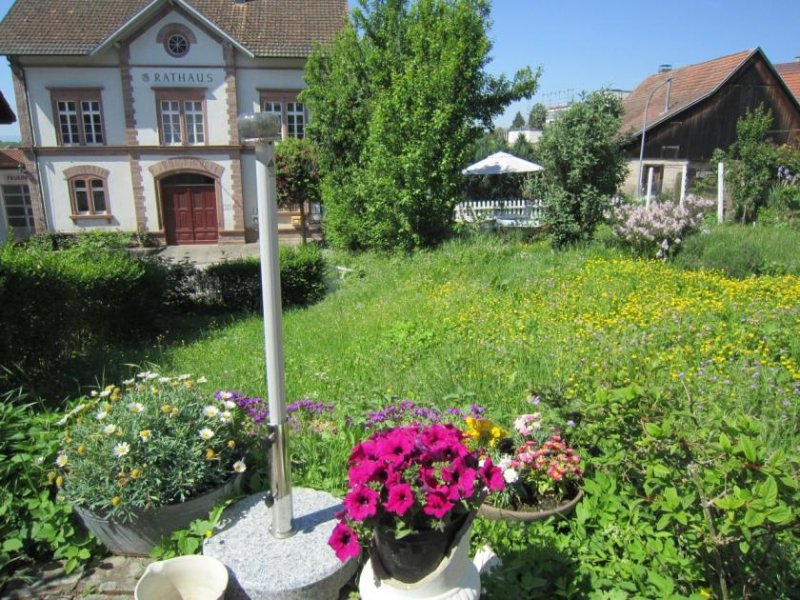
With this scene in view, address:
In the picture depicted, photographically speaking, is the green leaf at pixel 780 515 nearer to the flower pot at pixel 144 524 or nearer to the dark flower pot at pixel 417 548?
the dark flower pot at pixel 417 548

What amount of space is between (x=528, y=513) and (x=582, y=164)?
919 cm

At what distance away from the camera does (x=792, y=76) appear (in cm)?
3262

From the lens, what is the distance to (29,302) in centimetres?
550

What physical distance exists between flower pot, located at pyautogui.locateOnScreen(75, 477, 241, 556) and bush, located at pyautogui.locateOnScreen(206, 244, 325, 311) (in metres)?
7.46

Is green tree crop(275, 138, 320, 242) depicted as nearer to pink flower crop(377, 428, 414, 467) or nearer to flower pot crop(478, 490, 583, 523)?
flower pot crop(478, 490, 583, 523)

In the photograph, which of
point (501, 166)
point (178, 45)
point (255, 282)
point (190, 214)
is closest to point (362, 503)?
point (255, 282)

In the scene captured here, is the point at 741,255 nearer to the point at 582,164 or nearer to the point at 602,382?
the point at 582,164

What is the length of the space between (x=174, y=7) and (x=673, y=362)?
20.4m

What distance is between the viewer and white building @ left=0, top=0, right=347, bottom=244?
1930cm

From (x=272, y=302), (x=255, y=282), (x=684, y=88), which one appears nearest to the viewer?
(x=272, y=302)

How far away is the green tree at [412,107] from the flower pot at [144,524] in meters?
9.53

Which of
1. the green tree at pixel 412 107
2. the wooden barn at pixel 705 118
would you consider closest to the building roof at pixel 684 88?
the wooden barn at pixel 705 118

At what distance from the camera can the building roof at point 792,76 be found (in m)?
31.3

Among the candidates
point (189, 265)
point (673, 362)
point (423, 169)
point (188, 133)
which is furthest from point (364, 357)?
point (188, 133)
